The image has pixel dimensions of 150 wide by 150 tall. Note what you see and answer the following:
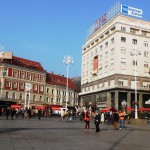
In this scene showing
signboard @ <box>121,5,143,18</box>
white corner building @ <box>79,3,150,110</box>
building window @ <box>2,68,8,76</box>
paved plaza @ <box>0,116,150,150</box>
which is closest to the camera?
paved plaza @ <box>0,116,150,150</box>

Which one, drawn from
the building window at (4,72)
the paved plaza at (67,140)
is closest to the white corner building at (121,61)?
the building window at (4,72)

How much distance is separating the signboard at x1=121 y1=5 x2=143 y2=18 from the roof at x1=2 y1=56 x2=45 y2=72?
114ft

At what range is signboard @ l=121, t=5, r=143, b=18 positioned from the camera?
74525mm

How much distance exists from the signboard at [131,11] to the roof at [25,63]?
3468cm

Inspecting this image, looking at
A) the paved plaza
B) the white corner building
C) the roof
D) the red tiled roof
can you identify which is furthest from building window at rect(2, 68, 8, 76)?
the paved plaza

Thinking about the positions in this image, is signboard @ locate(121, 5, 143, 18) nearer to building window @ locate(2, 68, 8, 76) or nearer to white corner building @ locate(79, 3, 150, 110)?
white corner building @ locate(79, 3, 150, 110)

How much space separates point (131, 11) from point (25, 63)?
36.9 metres

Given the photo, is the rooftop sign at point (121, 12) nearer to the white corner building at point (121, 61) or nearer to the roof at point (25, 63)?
the white corner building at point (121, 61)

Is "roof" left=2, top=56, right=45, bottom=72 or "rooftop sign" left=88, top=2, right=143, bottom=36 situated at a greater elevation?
"rooftop sign" left=88, top=2, right=143, bottom=36

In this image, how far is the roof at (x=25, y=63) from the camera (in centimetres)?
8522

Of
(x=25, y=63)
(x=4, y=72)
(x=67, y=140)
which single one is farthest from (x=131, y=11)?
(x=67, y=140)

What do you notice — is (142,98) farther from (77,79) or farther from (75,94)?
(77,79)

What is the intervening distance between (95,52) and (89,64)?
5.27 m

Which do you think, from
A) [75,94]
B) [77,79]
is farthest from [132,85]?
[77,79]
